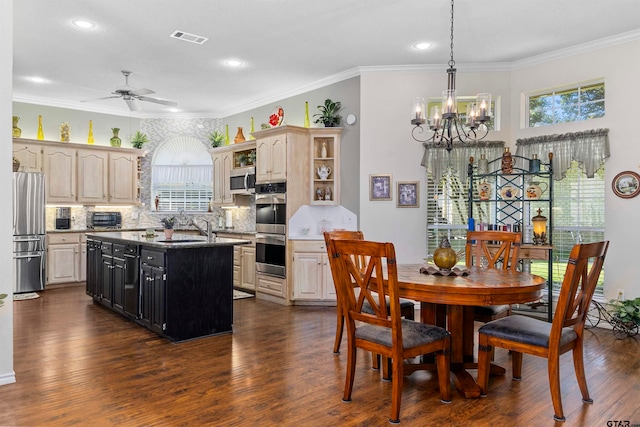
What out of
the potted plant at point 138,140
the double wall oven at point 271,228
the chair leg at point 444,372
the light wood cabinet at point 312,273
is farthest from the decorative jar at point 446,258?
the potted plant at point 138,140

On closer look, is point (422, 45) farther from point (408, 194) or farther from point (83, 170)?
point (83, 170)

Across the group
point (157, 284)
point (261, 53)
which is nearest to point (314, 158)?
point (261, 53)

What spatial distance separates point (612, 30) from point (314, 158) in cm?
363

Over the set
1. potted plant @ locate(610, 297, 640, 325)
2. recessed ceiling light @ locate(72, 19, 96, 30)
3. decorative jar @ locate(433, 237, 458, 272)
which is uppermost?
recessed ceiling light @ locate(72, 19, 96, 30)

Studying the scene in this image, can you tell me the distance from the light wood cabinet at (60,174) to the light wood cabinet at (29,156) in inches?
3.4

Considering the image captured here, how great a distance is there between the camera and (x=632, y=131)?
14.9 ft

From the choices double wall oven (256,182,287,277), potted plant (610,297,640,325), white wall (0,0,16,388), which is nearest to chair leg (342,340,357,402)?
white wall (0,0,16,388)

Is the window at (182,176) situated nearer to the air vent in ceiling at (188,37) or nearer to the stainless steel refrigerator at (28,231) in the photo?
the stainless steel refrigerator at (28,231)

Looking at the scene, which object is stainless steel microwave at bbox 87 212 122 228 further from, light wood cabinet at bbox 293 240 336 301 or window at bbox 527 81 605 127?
window at bbox 527 81 605 127

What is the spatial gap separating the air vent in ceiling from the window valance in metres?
2.96

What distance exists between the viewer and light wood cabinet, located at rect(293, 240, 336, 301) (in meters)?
5.64

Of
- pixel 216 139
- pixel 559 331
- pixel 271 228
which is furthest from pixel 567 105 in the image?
pixel 216 139

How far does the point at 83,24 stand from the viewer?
4.41 m

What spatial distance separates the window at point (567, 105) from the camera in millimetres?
4879
